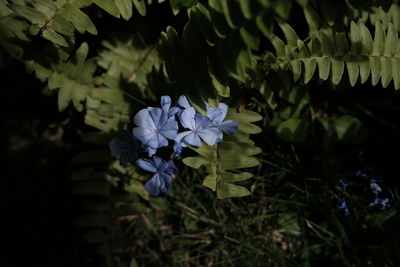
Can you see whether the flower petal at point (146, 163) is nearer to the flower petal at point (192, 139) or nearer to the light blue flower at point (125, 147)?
the light blue flower at point (125, 147)

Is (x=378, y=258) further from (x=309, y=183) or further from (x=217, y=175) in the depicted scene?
(x=217, y=175)

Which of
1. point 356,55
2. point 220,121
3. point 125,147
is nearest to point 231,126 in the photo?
point 220,121

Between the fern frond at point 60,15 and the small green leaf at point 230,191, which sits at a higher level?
the fern frond at point 60,15

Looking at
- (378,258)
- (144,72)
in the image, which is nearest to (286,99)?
(144,72)

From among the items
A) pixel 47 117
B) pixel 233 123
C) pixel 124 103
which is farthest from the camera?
pixel 47 117

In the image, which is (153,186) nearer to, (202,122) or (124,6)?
(202,122)

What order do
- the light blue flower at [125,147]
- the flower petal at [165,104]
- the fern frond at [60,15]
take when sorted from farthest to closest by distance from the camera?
the light blue flower at [125,147] → the flower petal at [165,104] → the fern frond at [60,15]

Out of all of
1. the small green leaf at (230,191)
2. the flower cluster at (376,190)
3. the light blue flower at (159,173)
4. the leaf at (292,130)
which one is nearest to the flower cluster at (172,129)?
the light blue flower at (159,173)

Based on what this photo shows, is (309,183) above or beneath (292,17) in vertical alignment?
beneath
